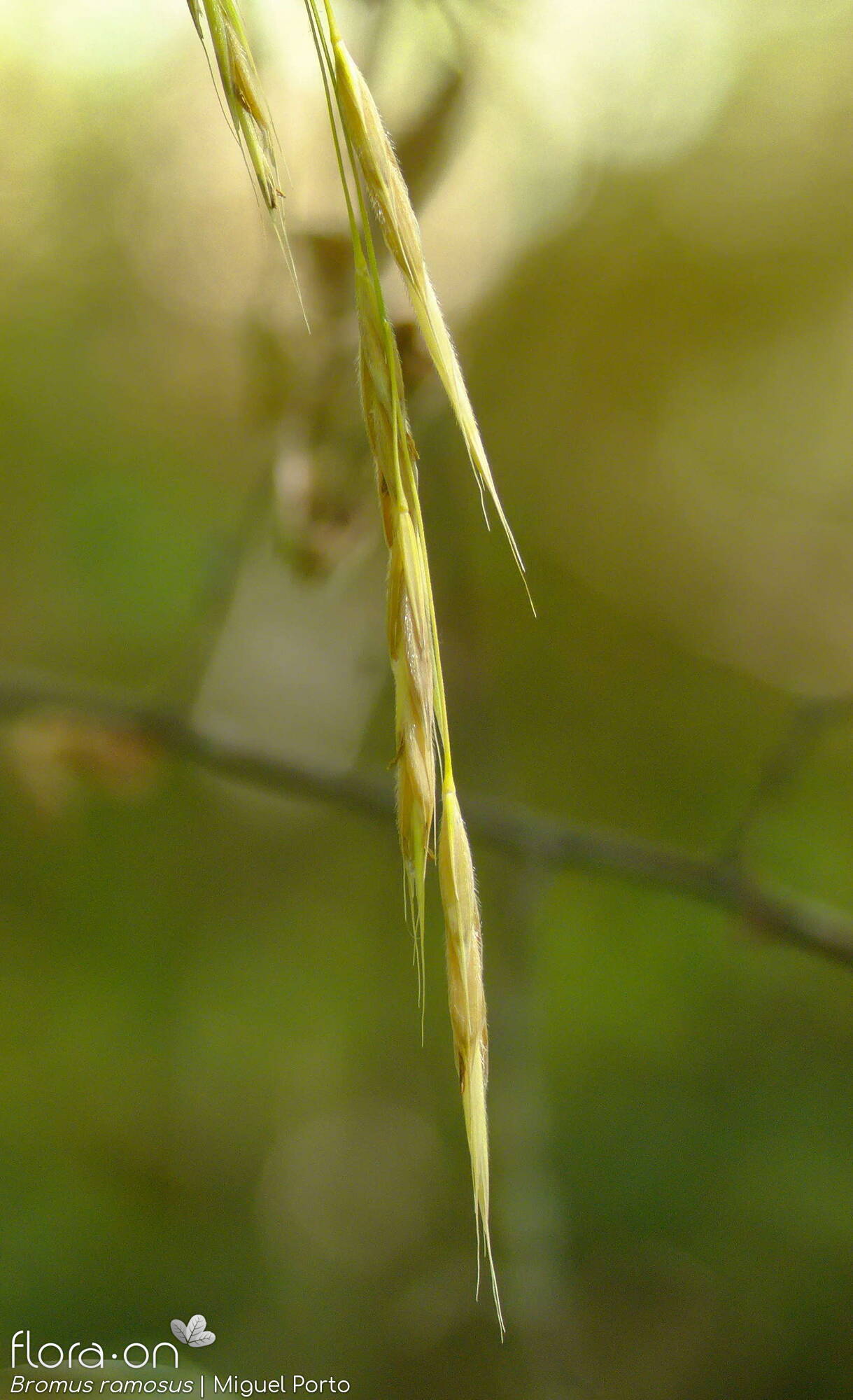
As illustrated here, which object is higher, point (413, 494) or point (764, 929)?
point (413, 494)

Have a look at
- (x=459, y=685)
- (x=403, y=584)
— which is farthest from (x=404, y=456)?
(x=459, y=685)

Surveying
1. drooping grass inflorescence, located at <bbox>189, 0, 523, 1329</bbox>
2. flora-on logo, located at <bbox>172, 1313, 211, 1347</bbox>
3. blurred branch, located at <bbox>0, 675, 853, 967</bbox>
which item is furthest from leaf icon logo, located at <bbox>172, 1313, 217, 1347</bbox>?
drooping grass inflorescence, located at <bbox>189, 0, 523, 1329</bbox>

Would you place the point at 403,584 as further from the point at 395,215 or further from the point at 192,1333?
the point at 192,1333

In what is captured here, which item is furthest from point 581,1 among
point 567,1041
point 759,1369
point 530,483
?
point 759,1369

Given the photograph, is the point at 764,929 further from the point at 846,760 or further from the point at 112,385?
the point at 112,385

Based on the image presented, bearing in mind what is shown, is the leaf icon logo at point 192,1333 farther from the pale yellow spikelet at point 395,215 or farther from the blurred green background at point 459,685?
the pale yellow spikelet at point 395,215

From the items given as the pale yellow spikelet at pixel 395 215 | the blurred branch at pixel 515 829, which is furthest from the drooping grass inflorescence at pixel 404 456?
the blurred branch at pixel 515 829
